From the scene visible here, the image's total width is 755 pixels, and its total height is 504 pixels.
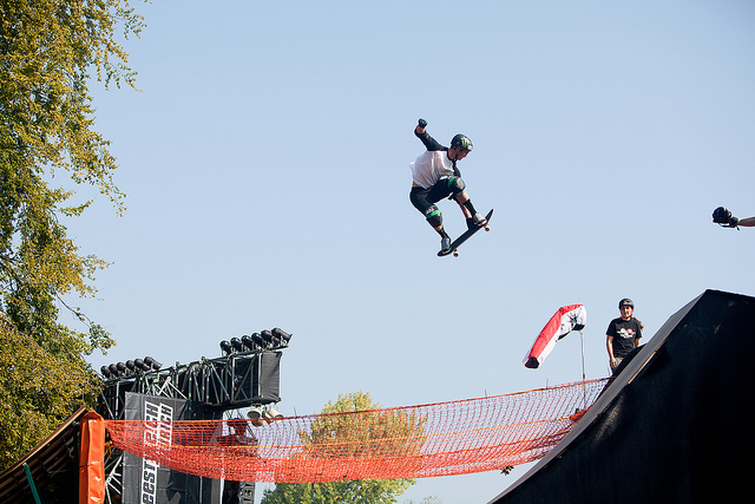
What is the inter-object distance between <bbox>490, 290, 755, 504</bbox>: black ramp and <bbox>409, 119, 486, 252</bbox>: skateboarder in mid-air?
11.4ft

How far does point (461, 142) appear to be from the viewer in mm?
6582

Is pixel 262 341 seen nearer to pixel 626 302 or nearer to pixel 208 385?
pixel 208 385

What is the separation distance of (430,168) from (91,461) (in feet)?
12.6

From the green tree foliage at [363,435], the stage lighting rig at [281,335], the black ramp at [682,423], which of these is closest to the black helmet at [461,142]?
the green tree foliage at [363,435]

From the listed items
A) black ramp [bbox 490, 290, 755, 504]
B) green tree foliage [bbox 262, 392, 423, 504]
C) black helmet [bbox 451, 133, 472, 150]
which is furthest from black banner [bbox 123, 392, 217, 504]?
black ramp [bbox 490, 290, 755, 504]

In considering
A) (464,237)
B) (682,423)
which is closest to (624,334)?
(464,237)

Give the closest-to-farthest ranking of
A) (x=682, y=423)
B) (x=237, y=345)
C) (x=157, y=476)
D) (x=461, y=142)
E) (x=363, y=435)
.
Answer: (x=682, y=423), (x=461, y=142), (x=363, y=435), (x=157, y=476), (x=237, y=345)

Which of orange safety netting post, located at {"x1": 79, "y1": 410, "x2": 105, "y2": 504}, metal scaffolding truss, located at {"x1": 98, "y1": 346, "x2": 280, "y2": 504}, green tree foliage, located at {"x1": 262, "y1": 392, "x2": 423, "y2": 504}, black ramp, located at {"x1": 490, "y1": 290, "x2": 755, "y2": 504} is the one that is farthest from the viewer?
metal scaffolding truss, located at {"x1": 98, "y1": 346, "x2": 280, "y2": 504}

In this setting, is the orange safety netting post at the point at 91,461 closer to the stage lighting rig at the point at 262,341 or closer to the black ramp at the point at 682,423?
the black ramp at the point at 682,423

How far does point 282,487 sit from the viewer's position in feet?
109

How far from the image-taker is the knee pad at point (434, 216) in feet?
22.7

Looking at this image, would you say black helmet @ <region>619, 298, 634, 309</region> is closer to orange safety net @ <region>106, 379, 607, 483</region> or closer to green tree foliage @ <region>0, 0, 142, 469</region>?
orange safety net @ <region>106, 379, 607, 483</region>

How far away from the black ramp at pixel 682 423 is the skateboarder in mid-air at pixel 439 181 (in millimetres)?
3474

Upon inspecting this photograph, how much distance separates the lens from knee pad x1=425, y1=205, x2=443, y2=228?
22.7ft
